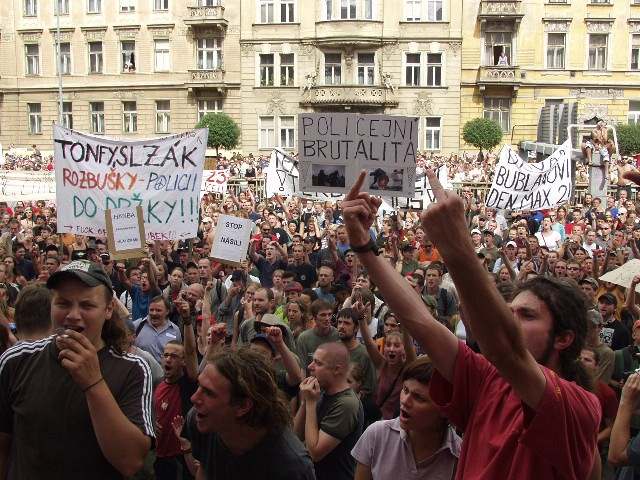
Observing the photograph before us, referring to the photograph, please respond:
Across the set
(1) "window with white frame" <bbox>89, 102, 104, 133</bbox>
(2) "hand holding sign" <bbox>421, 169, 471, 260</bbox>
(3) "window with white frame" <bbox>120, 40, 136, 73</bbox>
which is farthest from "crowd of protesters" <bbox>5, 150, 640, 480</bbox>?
(1) "window with white frame" <bbox>89, 102, 104, 133</bbox>

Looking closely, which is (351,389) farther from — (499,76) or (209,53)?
(209,53)

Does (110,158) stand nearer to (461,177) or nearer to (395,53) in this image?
(461,177)

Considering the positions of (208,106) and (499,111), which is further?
(208,106)

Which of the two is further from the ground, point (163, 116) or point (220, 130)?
point (163, 116)

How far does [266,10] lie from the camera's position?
131 feet

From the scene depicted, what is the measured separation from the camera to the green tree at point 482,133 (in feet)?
120

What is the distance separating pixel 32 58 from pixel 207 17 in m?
11.2

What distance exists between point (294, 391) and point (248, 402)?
2020mm

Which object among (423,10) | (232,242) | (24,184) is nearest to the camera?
(232,242)

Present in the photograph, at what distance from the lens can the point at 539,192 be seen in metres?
12.9

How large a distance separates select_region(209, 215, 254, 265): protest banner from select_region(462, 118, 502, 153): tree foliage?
2969 centimetres

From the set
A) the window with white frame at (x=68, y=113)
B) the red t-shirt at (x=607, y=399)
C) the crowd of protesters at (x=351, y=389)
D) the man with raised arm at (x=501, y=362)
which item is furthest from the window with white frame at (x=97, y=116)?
the man with raised arm at (x=501, y=362)

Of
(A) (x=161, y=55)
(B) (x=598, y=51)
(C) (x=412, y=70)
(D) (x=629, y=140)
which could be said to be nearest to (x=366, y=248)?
(D) (x=629, y=140)

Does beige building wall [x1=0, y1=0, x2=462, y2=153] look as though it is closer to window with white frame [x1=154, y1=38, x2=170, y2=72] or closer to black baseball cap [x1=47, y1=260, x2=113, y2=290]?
window with white frame [x1=154, y1=38, x2=170, y2=72]
